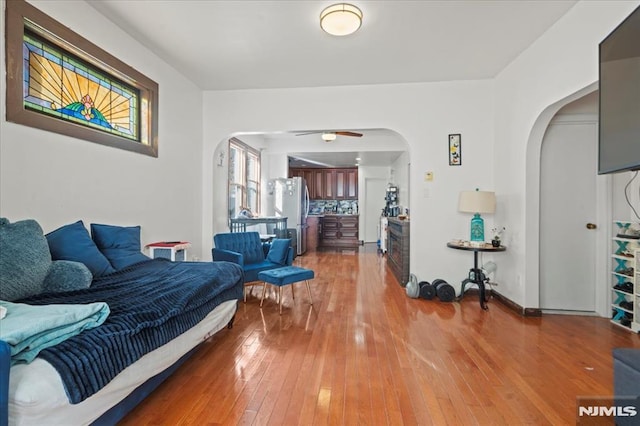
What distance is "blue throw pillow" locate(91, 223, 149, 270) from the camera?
2461 millimetres

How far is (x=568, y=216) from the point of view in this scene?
332 centimetres

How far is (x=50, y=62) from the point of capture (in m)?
2.30

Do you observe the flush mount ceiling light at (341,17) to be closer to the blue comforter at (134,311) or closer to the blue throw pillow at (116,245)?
the blue comforter at (134,311)

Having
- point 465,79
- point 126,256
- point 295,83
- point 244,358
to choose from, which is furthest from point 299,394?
point 465,79

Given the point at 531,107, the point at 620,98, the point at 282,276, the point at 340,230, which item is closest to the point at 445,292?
the point at 282,276

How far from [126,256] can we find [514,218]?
400cm

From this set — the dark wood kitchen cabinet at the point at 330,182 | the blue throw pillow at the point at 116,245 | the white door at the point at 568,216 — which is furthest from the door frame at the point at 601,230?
the dark wood kitchen cabinet at the point at 330,182

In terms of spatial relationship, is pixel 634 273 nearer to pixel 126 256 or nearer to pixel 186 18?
pixel 126 256

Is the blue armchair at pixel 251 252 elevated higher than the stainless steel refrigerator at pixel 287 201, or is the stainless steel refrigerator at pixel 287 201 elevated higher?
the stainless steel refrigerator at pixel 287 201

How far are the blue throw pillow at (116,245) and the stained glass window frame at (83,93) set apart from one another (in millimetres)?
794

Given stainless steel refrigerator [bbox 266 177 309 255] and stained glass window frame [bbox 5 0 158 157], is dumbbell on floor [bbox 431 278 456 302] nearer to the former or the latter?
stained glass window frame [bbox 5 0 158 157]

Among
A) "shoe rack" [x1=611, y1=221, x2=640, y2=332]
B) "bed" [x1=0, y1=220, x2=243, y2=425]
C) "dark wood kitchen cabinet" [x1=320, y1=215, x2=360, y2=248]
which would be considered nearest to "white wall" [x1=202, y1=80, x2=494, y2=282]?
"shoe rack" [x1=611, y1=221, x2=640, y2=332]

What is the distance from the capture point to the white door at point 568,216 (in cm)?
327

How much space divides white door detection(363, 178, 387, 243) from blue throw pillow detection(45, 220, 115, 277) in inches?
303
